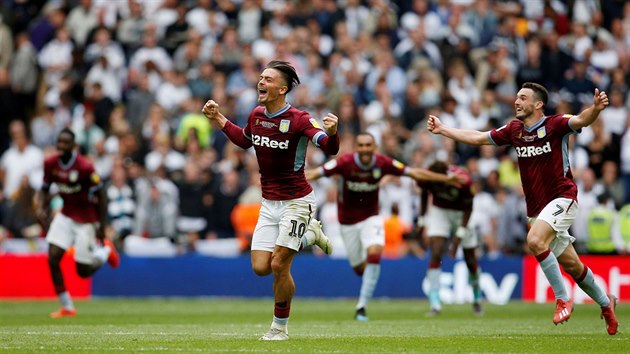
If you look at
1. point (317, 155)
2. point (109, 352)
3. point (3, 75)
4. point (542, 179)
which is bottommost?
point (109, 352)

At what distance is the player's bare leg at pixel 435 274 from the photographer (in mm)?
20609

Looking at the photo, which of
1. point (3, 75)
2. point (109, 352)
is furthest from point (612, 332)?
point (3, 75)

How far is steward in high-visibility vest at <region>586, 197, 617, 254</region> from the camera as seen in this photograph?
25.7 meters

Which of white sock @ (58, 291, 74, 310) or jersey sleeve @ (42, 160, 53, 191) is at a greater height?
jersey sleeve @ (42, 160, 53, 191)

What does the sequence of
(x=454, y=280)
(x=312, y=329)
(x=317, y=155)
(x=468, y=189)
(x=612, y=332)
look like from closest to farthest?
1. (x=612, y=332)
2. (x=312, y=329)
3. (x=468, y=189)
4. (x=454, y=280)
5. (x=317, y=155)

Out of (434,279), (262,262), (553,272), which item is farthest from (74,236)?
(553,272)

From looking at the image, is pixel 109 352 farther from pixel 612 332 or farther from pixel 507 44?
pixel 507 44

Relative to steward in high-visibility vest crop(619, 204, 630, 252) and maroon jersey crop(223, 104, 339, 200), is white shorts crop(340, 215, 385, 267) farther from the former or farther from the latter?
steward in high-visibility vest crop(619, 204, 630, 252)

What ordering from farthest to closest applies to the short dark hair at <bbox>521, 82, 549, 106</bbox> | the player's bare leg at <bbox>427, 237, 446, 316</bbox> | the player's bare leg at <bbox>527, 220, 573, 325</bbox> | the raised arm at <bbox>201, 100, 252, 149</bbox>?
the player's bare leg at <bbox>427, 237, 446, 316</bbox> → the short dark hair at <bbox>521, 82, 549, 106</bbox> → the player's bare leg at <bbox>527, 220, 573, 325</bbox> → the raised arm at <bbox>201, 100, 252, 149</bbox>

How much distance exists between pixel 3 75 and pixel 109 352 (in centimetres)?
1847

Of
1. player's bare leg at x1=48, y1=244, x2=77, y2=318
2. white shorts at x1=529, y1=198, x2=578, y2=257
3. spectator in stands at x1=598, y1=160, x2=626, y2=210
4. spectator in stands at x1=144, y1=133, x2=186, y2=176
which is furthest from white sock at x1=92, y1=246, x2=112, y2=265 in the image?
spectator in stands at x1=598, y1=160, x2=626, y2=210

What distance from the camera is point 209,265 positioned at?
25.9m

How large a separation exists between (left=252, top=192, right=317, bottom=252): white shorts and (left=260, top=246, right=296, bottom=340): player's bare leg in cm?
12

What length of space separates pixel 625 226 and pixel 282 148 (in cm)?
1377
